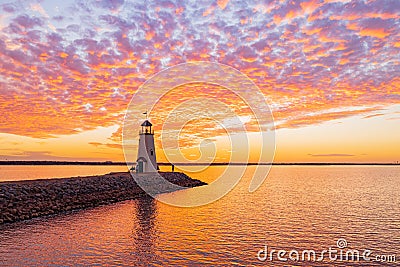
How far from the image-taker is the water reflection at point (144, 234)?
50.6 ft

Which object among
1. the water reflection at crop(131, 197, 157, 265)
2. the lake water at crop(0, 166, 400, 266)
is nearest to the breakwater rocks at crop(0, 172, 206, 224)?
the lake water at crop(0, 166, 400, 266)

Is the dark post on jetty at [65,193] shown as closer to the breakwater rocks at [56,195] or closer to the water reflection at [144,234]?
the breakwater rocks at [56,195]

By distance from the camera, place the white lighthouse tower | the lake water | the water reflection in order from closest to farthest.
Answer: the lake water, the water reflection, the white lighthouse tower

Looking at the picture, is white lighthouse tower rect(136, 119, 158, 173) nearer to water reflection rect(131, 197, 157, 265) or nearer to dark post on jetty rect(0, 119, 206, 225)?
dark post on jetty rect(0, 119, 206, 225)

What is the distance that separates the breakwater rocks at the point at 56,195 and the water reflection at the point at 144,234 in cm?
532

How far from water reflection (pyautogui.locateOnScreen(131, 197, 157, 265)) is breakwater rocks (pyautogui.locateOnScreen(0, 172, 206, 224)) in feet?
17.4

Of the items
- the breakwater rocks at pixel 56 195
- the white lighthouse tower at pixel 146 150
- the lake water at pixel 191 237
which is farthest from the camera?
the white lighthouse tower at pixel 146 150

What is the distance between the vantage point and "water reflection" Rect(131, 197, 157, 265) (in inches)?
607

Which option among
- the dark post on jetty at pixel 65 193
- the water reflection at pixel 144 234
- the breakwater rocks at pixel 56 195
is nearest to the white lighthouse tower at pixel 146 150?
the dark post on jetty at pixel 65 193

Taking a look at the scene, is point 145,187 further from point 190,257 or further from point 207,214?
point 190,257

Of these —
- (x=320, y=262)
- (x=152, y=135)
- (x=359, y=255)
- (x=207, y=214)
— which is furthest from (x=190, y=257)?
(x=152, y=135)

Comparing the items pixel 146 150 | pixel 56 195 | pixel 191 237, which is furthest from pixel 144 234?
pixel 146 150

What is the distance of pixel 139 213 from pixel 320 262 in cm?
1609

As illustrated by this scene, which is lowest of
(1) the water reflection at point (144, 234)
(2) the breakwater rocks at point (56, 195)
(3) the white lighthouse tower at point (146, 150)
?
(1) the water reflection at point (144, 234)
